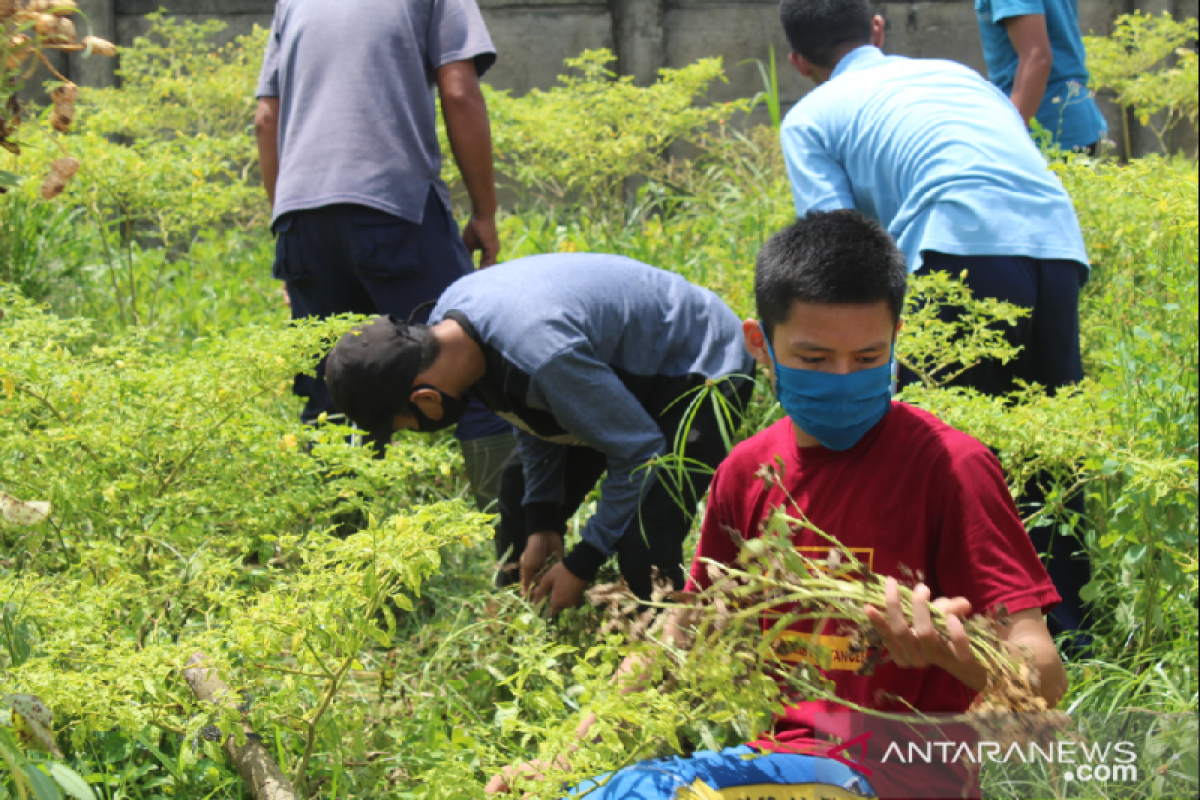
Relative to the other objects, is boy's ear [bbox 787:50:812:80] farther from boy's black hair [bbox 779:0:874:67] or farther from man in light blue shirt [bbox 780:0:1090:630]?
man in light blue shirt [bbox 780:0:1090:630]

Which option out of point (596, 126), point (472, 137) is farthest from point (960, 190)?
point (596, 126)

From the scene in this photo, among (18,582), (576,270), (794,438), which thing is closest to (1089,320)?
(576,270)

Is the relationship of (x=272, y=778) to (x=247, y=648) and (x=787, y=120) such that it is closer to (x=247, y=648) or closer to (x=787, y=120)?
(x=247, y=648)

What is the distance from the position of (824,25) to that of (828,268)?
173 cm

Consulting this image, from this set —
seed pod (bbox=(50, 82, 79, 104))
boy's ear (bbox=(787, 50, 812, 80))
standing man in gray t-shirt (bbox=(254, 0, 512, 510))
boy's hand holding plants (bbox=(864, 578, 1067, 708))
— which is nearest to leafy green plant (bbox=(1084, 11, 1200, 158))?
boy's ear (bbox=(787, 50, 812, 80))

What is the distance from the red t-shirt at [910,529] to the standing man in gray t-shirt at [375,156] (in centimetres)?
179

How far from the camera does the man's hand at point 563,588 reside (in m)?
2.63

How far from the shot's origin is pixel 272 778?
1.88m

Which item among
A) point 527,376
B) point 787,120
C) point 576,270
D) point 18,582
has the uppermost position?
point 787,120

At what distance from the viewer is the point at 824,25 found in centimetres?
316

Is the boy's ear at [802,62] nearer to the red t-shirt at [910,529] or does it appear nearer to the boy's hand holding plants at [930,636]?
the red t-shirt at [910,529]

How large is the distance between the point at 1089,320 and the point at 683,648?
102 inches

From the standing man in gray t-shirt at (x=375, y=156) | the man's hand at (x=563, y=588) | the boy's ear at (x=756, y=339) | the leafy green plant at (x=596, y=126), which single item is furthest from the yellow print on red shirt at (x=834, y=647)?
the leafy green plant at (x=596, y=126)

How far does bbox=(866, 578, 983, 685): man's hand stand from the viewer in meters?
1.26
